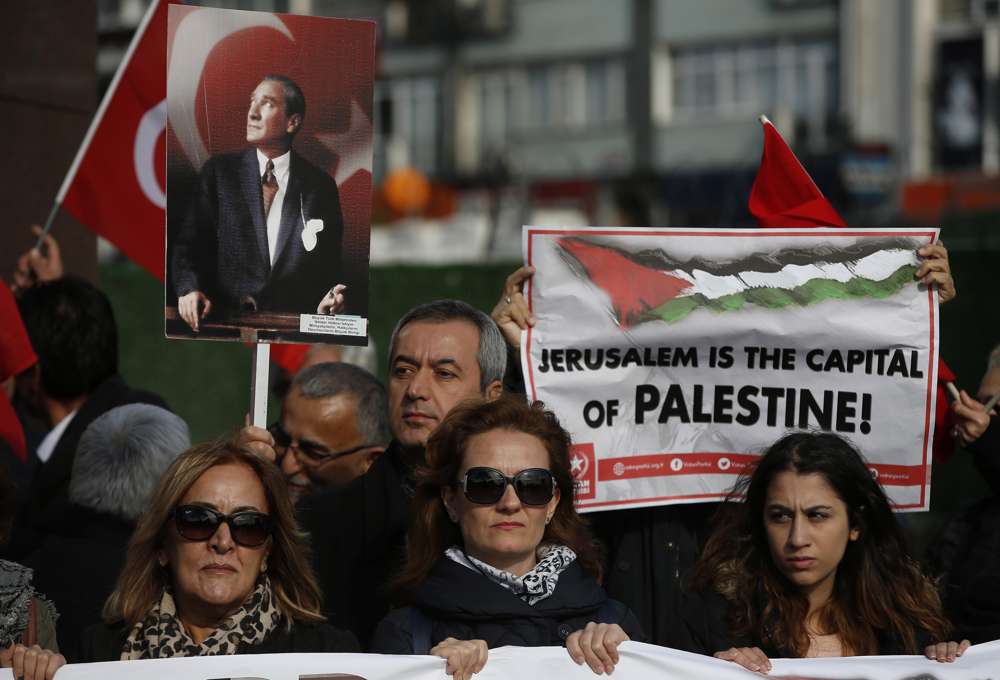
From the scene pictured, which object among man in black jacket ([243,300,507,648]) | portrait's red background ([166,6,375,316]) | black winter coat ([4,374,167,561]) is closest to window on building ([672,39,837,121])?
black winter coat ([4,374,167,561])

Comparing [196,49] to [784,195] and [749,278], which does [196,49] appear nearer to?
[749,278]

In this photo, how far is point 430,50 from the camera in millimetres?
42844

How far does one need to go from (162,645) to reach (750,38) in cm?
3568

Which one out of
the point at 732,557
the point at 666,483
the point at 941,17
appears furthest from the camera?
the point at 941,17

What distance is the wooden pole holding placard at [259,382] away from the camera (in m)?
4.18

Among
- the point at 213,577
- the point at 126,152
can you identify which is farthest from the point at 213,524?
the point at 126,152

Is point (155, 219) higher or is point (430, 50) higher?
point (430, 50)

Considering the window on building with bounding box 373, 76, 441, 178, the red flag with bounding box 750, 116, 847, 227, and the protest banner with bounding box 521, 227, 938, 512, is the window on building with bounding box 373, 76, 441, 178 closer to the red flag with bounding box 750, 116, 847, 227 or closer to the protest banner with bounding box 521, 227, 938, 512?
the red flag with bounding box 750, 116, 847, 227

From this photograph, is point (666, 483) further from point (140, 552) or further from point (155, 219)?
point (155, 219)

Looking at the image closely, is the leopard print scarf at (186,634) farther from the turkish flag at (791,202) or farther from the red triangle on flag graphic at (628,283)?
the turkish flag at (791,202)

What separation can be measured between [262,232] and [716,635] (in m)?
1.64

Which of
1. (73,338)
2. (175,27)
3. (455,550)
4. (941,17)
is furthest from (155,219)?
(941,17)

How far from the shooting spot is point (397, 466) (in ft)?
14.8

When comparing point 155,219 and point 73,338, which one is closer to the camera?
point 73,338
